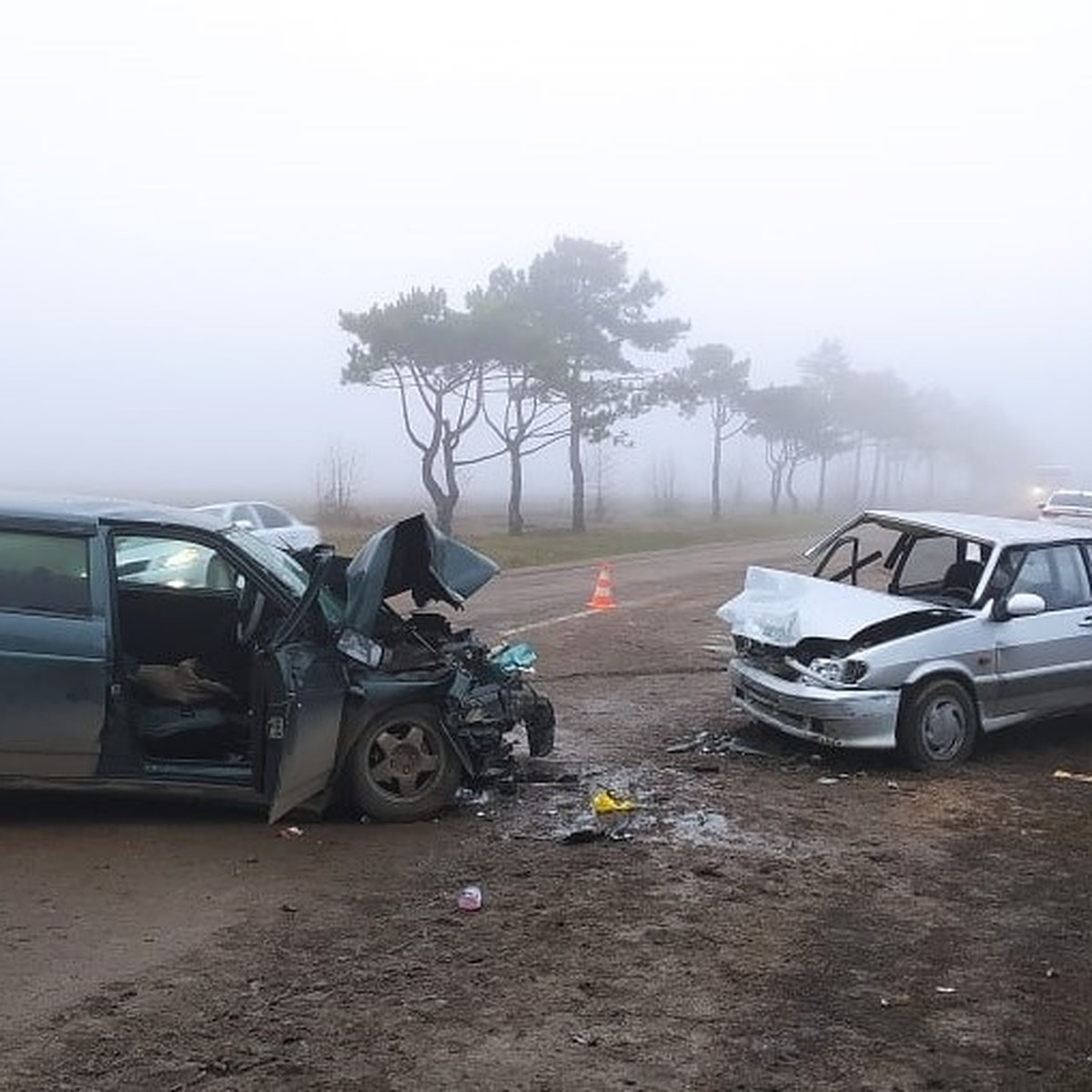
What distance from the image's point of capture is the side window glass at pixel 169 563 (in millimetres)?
6488

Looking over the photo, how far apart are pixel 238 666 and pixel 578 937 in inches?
109

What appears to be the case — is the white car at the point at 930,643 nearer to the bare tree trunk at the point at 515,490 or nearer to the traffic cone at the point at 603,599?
the traffic cone at the point at 603,599

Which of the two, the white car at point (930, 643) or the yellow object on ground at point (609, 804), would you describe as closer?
the yellow object on ground at point (609, 804)

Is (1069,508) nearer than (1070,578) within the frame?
No

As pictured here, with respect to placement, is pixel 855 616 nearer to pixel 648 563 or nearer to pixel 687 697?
pixel 687 697

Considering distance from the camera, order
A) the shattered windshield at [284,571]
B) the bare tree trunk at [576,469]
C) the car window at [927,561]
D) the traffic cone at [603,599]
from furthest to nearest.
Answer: the bare tree trunk at [576,469], the traffic cone at [603,599], the car window at [927,561], the shattered windshield at [284,571]

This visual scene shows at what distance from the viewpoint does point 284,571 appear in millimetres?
6922

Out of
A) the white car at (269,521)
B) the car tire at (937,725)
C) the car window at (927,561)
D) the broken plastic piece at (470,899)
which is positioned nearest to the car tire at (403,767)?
the broken plastic piece at (470,899)

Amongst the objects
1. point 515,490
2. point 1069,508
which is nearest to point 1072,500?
point 1069,508

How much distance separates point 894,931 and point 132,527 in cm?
406

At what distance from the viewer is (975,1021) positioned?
421cm

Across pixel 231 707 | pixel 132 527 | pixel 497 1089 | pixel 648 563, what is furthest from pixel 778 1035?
pixel 648 563

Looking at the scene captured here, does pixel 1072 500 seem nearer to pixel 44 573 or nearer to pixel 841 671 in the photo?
pixel 841 671

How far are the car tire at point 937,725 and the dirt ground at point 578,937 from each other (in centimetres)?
19
